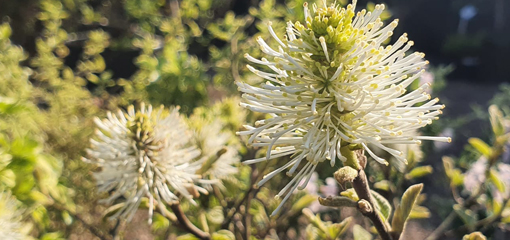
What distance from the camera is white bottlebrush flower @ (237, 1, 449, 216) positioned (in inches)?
17.0

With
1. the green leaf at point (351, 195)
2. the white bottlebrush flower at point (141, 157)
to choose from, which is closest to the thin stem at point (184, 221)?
the white bottlebrush flower at point (141, 157)

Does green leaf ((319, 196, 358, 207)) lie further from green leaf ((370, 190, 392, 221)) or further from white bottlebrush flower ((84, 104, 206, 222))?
white bottlebrush flower ((84, 104, 206, 222))

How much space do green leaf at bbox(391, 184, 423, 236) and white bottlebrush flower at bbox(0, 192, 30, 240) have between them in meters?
0.65

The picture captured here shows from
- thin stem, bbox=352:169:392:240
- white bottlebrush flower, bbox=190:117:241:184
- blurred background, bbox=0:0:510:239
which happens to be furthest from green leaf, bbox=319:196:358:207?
blurred background, bbox=0:0:510:239

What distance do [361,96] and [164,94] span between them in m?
0.92

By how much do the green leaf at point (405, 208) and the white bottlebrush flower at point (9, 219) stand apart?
2.14 ft

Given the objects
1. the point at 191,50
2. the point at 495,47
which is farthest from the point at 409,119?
the point at 495,47

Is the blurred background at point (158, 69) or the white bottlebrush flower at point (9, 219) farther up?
the blurred background at point (158, 69)

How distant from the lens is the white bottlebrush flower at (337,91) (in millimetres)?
432

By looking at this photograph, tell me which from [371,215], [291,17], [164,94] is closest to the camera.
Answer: [371,215]

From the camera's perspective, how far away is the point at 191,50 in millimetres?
2502

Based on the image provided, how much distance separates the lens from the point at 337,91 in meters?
0.45

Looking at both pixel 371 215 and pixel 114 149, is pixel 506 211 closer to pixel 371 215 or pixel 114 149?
pixel 371 215

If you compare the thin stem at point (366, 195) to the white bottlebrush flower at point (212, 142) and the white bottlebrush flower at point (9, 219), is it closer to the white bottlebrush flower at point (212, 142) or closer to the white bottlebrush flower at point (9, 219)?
the white bottlebrush flower at point (212, 142)
